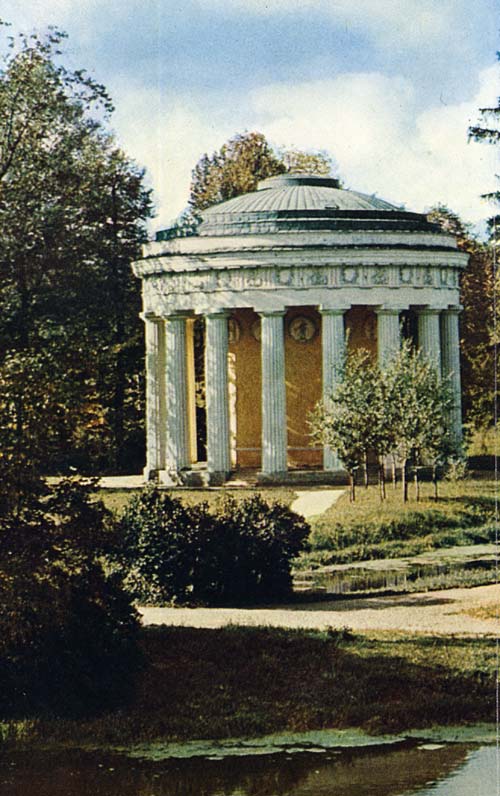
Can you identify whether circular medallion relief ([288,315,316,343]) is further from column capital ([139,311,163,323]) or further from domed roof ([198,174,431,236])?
column capital ([139,311,163,323])

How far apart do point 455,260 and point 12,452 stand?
29.8m

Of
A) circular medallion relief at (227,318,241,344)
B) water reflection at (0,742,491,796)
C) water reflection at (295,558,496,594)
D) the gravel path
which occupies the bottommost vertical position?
water reflection at (0,742,491,796)

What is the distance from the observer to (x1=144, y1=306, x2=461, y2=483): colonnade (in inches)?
1716

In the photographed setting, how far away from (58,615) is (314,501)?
22605 millimetres

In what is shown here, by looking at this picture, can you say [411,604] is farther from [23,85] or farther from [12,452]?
[23,85]

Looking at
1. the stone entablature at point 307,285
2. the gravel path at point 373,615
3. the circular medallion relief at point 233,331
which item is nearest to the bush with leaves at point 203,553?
the gravel path at point 373,615

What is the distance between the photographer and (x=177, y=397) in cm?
4584

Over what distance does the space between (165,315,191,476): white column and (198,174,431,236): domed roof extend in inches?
136

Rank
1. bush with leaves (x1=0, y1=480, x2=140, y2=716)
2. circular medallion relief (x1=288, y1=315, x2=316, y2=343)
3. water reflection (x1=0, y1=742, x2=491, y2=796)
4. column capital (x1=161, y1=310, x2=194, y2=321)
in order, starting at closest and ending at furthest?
water reflection (x1=0, y1=742, x2=491, y2=796) → bush with leaves (x1=0, y1=480, x2=140, y2=716) → column capital (x1=161, y1=310, x2=194, y2=321) → circular medallion relief (x1=288, y1=315, x2=316, y2=343)

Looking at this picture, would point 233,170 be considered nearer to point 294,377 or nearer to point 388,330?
point 294,377

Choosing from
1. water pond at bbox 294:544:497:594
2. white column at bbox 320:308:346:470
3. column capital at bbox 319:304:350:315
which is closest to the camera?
water pond at bbox 294:544:497:594

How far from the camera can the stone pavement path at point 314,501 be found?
3725 cm

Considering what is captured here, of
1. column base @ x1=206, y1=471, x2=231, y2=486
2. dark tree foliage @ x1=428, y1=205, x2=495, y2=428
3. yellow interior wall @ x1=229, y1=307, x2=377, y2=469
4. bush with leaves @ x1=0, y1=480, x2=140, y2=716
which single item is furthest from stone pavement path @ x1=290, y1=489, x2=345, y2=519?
bush with leaves @ x1=0, y1=480, x2=140, y2=716

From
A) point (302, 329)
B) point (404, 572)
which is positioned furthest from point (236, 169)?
point (404, 572)
